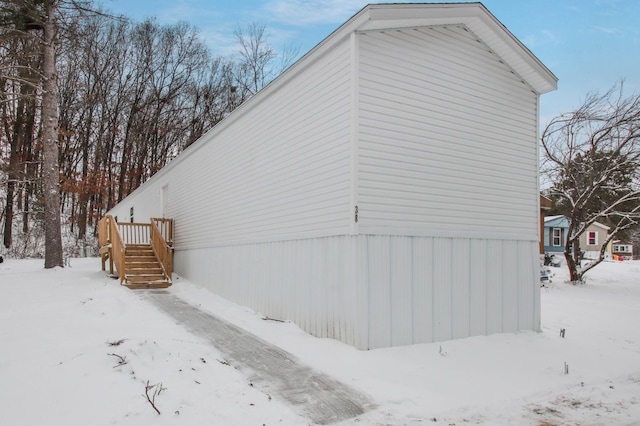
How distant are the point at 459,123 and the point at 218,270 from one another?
6479 mm

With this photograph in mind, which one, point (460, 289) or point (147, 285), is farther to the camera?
point (147, 285)

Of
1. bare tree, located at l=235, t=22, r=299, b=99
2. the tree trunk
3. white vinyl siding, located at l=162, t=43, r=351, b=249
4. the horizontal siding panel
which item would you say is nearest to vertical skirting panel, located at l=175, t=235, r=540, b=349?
white vinyl siding, located at l=162, t=43, r=351, b=249

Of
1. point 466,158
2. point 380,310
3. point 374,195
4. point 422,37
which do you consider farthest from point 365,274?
point 422,37

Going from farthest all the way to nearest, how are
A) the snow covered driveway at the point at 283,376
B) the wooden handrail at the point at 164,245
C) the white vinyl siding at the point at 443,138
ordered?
the wooden handrail at the point at 164,245
the white vinyl siding at the point at 443,138
the snow covered driveway at the point at 283,376

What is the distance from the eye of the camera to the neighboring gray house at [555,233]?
27812mm

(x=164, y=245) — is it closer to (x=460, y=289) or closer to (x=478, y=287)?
(x=460, y=289)

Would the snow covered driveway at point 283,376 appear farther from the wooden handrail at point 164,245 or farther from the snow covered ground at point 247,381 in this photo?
the wooden handrail at point 164,245

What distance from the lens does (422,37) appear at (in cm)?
723

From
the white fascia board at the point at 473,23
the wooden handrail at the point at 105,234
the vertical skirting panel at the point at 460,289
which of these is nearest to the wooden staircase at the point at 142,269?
the wooden handrail at the point at 105,234

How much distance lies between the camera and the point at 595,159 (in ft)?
54.9

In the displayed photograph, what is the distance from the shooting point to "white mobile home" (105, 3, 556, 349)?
6371 mm

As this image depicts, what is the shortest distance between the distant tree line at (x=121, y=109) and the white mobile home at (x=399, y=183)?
56.3 ft

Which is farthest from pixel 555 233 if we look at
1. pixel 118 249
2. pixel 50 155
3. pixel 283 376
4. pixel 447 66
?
pixel 283 376

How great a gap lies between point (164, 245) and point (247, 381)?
8.71 m
